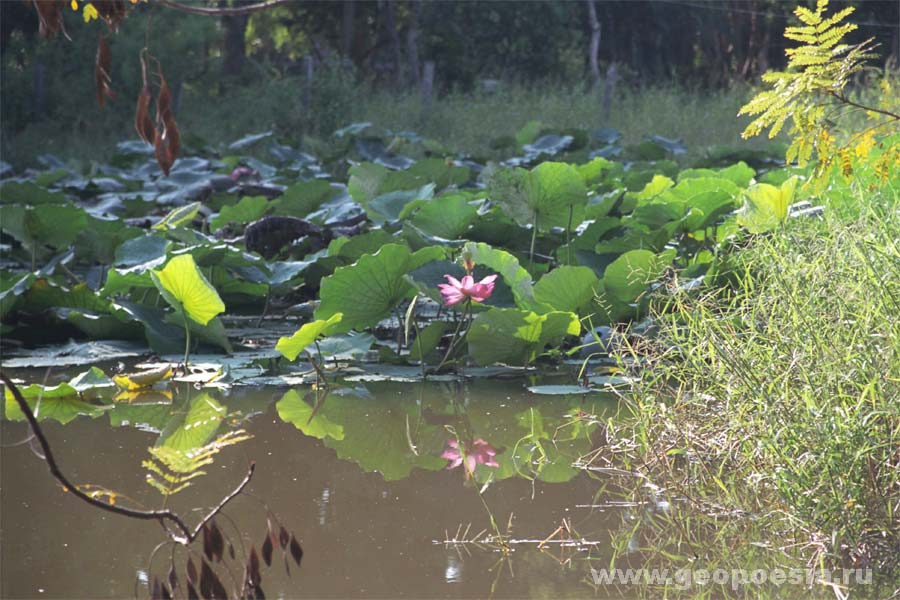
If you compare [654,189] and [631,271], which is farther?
[654,189]

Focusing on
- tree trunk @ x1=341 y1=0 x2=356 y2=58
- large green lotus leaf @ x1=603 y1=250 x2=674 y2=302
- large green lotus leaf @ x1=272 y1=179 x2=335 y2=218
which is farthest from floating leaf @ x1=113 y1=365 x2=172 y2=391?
tree trunk @ x1=341 y1=0 x2=356 y2=58

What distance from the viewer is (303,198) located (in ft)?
17.4

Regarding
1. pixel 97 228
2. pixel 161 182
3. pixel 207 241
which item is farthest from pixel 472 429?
pixel 161 182

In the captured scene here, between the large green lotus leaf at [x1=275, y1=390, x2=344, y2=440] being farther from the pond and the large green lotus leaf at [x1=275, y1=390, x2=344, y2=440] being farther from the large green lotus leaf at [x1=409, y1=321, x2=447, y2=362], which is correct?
the large green lotus leaf at [x1=409, y1=321, x2=447, y2=362]

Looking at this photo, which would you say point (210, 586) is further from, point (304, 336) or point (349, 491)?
point (304, 336)

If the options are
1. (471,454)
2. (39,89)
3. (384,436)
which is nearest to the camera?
(471,454)

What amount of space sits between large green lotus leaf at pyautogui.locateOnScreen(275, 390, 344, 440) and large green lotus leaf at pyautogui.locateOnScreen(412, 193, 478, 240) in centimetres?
102

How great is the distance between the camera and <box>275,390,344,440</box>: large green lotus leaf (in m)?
2.80

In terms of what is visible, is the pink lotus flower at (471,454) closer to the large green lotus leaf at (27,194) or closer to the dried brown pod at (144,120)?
the dried brown pod at (144,120)

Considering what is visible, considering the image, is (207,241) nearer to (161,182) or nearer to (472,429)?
(472,429)

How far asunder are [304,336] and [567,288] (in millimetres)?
846

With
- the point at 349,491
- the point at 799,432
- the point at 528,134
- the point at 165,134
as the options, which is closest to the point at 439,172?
the point at 528,134

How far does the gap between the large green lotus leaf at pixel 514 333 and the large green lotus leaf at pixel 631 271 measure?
0.29m

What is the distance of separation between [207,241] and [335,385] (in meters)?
1.07
